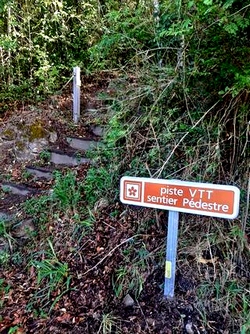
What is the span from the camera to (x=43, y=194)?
3.67 metres

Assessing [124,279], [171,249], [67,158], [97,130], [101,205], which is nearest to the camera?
[171,249]

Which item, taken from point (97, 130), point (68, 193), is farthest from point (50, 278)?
point (97, 130)

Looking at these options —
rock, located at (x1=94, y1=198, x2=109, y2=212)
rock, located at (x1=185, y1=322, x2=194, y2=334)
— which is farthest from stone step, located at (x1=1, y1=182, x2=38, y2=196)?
rock, located at (x1=185, y1=322, x2=194, y2=334)

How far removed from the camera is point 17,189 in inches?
157

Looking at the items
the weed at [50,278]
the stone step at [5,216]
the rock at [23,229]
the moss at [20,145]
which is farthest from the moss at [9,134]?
the weed at [50,278]

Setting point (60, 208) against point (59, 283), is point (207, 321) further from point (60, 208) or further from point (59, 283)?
point (60, 208)

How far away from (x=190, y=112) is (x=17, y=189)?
93.0 inches

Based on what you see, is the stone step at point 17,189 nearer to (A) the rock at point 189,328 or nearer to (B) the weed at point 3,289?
(B) the weed at point 3,289

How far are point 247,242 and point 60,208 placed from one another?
5.80 ft

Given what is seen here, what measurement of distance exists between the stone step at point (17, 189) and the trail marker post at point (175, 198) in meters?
2.07

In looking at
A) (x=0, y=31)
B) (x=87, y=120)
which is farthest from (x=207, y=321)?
(x=0, y=31)

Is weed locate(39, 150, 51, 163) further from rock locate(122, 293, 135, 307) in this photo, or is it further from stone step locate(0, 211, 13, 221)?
rock locate(122, 293, 135, 307)

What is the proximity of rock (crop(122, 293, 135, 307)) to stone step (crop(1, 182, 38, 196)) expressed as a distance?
6.51 ft

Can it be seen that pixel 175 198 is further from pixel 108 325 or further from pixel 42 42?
pixel 42 42
